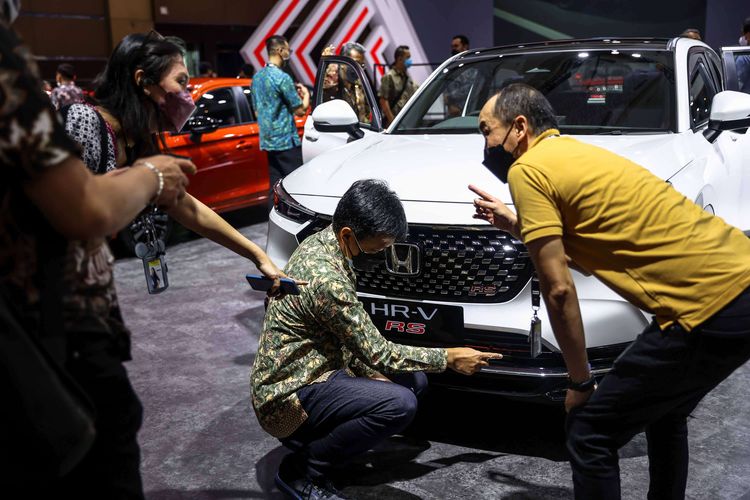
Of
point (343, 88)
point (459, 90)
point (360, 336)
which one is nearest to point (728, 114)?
point (459, 90)

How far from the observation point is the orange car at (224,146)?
7.34 meters

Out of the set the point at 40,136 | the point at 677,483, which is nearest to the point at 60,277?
the point at 40,136

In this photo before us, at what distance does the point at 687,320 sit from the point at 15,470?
64.2 inches

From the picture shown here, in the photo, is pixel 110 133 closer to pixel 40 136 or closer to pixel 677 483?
pixel 40 136

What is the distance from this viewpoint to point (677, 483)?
2.51 m

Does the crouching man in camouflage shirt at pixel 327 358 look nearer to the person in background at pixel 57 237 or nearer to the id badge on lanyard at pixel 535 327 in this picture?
the id badge on lanyard at pixel 535 327

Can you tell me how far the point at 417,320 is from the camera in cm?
320

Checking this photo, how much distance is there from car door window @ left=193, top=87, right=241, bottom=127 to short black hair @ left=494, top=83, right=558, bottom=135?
5457 mm

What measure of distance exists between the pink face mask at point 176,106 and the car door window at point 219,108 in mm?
5115

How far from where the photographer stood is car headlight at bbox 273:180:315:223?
11.8ft

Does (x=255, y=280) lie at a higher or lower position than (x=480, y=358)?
higher

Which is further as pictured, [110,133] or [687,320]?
[110,133]

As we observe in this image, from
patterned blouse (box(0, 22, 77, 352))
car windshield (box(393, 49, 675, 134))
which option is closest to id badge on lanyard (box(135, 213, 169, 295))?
patterned blouse (box(0, 22, 77, 352))

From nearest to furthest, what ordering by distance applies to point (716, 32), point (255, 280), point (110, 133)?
point (110, 133) < point (255, 280) < point (716, 32)
